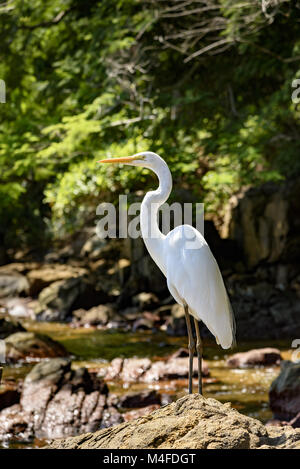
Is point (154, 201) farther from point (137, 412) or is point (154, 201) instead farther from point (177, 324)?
point (177, 324)

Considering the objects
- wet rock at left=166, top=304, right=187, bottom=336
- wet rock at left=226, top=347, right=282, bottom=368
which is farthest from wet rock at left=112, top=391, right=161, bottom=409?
wet rock at left=166, top=304, right=187, bottom=336

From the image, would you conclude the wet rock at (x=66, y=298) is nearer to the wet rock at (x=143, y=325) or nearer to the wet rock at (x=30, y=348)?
the wet rock at (x=143, y=325)

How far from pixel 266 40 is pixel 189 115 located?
81.9 inches

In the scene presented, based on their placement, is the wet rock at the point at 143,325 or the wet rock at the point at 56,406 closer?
the wet rock at the point at 56,406

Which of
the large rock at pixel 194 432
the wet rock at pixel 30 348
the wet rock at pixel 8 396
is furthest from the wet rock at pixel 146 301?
the large rock at pixel 194 432

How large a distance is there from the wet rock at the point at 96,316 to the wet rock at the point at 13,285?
284cm

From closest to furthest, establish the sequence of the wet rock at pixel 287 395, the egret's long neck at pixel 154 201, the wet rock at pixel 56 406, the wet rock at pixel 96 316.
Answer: the egret's long neck at pixel 154 201, the wet rock at pixel 56 406, the wet rock at pixel 287 395, the wet rock at pixel 96 316

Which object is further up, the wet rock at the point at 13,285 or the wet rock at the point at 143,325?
the wet rock at the point at 13,285

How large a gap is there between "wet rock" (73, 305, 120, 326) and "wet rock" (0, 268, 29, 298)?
284 cm

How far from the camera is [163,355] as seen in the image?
38.2 ft

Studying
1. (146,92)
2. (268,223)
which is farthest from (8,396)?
(268,223)

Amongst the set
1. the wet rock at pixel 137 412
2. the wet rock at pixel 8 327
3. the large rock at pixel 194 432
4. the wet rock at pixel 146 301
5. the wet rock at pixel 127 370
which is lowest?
the wet rock at pixel 137 412

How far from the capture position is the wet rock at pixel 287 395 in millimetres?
7883

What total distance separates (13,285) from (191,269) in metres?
13.9
